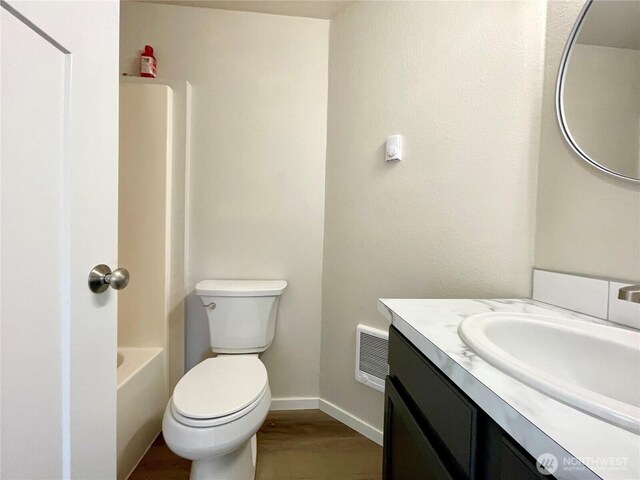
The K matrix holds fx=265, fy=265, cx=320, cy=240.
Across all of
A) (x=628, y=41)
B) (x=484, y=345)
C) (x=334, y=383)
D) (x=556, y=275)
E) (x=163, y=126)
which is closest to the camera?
(x=484, y=345)

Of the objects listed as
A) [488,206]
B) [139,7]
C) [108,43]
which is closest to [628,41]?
[488,206]

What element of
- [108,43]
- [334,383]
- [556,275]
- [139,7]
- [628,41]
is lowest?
[334,383]

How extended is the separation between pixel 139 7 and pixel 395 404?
7.06 feet

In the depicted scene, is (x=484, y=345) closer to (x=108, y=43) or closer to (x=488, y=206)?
(x=488, y=206)

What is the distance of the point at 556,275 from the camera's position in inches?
31.7

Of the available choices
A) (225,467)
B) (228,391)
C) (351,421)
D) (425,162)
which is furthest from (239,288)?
(425,162)

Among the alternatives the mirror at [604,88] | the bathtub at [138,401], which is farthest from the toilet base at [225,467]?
the mirror at [604,88]

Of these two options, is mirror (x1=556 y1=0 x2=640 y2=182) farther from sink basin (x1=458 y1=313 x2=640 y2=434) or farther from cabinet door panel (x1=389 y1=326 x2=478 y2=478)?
cabinet door panel (x1=389 y1=326 x2=478 y2=478)

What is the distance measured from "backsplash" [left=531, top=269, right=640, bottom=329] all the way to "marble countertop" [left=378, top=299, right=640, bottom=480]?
431 millimetres

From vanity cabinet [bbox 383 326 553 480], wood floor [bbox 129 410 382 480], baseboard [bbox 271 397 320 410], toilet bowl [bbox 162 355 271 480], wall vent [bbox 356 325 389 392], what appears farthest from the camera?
baseboard [bbox 271 397 320 410]

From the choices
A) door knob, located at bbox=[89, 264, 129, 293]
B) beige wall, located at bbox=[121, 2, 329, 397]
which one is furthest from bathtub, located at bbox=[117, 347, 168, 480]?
door knob, located at bbox=[89, 264, 129, 293]

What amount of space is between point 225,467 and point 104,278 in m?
0.89

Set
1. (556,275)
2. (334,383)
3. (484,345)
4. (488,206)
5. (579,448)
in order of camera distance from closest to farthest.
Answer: (579,448)
(484,345)
(556,275)
(488,206)
(334,383)

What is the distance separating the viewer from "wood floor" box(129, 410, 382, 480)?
113cm
